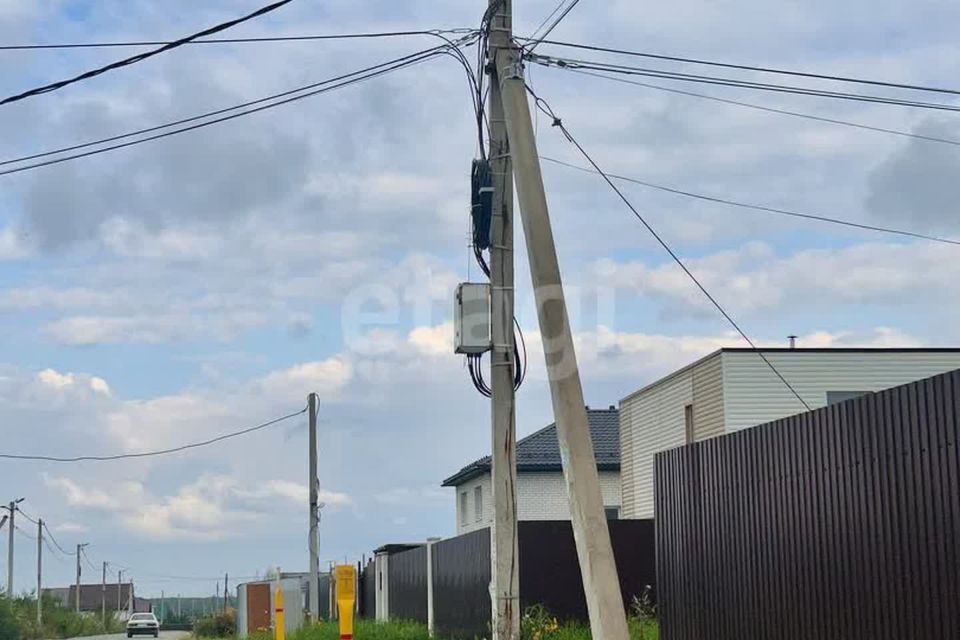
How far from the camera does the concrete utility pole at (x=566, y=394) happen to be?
10.1 m

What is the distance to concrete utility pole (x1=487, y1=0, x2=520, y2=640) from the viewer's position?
43.0ft

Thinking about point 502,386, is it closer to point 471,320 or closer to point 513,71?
point 471,320

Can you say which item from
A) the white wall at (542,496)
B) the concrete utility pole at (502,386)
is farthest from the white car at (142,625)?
the concrete utility pole at (502,386)

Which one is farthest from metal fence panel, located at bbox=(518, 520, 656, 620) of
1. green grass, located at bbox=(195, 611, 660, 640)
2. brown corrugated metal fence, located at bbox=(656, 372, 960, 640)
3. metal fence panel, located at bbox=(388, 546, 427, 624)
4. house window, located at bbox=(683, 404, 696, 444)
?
metal fence panel, located at bbox=(388, 546, 427, 624)

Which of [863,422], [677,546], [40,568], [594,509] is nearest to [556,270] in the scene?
[594,509]

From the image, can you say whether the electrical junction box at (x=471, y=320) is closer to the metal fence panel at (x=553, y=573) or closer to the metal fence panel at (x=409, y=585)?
the metal fence panel at (x=553, y=573)

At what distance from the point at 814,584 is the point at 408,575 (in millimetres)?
20083

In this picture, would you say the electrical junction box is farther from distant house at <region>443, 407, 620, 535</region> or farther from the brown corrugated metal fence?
distant house at <region>443, 407, 620, 535</region>

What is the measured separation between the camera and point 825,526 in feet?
37.8

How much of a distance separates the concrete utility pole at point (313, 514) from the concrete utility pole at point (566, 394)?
24719 mm

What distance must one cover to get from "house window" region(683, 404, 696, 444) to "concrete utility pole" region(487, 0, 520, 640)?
47.5 ft

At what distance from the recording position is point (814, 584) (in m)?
11.7

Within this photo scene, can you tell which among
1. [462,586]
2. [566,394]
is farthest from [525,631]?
[566,394]

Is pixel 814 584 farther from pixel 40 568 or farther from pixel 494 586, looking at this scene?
pixel 40 568
